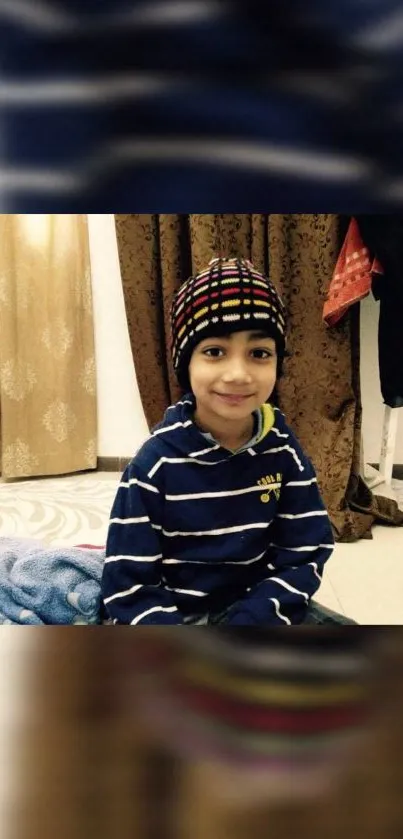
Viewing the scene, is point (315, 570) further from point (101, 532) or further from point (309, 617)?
point (101, 532)

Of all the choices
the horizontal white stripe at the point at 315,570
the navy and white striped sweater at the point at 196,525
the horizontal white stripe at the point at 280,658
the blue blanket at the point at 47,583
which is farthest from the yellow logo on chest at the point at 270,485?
the horizontal white stripe at the point at 280,658

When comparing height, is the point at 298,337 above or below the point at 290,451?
above

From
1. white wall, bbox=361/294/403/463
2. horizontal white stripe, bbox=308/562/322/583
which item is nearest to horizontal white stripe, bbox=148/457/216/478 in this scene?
horizontal white stripe, bbox=308/562/322/583

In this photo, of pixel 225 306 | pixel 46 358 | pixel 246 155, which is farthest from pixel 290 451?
pixel 246 155

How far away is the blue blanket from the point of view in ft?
2.27

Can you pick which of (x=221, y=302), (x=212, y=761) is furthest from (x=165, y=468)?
(x=212, y=761)

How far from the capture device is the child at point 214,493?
605 mm

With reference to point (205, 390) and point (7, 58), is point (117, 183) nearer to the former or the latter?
point (7, 58)

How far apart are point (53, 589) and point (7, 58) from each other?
63 cm

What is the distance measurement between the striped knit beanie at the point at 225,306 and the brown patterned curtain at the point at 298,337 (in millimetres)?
65

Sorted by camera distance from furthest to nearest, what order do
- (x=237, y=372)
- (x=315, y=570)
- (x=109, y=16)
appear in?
(x=315, y=570)
(x=237, y=372)
(x=109, y=16)

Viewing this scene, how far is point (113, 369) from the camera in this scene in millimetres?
1036

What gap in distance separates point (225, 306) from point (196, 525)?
0.83 feet

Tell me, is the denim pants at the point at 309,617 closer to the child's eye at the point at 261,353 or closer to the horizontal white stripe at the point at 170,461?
the horizontal white stripe at the point at 170,461
